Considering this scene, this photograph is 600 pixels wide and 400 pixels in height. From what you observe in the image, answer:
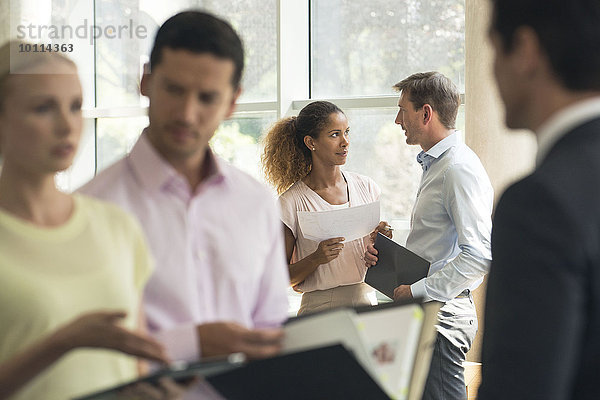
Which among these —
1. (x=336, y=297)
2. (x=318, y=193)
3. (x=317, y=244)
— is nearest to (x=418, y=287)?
(x=336, y=297)

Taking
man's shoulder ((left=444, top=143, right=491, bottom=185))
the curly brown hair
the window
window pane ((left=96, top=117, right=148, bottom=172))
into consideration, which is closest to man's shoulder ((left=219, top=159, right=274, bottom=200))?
window pane ((left=96, top=117, right=148, bottom=172))

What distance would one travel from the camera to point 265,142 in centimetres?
367

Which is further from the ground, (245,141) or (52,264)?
(245,141)

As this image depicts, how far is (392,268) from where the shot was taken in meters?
3.09

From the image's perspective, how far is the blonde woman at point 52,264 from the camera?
1028 millimetres

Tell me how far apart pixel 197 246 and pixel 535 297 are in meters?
0.54

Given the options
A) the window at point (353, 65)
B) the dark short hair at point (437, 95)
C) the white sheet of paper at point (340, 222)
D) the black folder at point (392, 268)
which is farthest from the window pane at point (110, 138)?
the window at point (353, 65)

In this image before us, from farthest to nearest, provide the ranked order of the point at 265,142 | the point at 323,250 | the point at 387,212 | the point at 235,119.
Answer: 1. the point at 235,119
2. the point at 387,212
3. the point at 265,142
4. the point at 323,250

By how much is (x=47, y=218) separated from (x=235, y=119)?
4912 millimetres

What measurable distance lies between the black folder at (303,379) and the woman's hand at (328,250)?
1.84 m

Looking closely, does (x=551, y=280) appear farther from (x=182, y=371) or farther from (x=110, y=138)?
(x=110, y=138)

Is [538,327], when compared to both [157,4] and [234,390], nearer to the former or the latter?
[234,390]

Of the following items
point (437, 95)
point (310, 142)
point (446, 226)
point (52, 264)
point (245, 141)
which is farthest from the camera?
point (245, 141)

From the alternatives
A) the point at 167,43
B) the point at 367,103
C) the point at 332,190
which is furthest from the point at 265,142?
the point at 167,43
